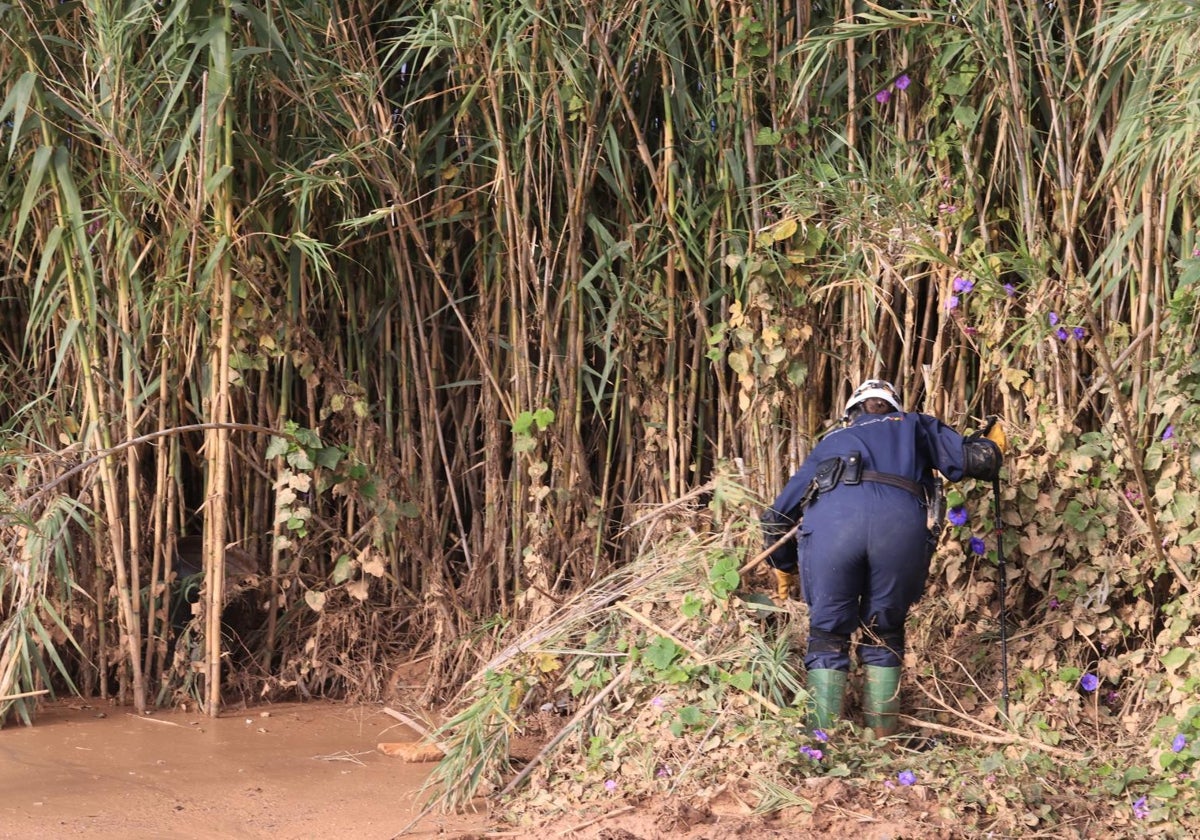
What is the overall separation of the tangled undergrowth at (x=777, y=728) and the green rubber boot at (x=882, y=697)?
0.10 meters

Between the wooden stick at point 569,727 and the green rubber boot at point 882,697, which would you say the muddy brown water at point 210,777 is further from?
the green rubber boot at point 882,697

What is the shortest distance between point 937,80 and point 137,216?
298 cm

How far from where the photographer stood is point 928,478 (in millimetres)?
4605

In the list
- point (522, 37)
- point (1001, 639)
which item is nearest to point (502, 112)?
point (522, 37)

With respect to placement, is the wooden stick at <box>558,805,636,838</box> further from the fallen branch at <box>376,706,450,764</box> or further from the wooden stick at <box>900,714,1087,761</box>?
the wooden stick at <box>900,714,1087,761</box>

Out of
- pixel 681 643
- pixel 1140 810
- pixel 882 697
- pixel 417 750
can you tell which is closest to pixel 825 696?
pixel 882 697

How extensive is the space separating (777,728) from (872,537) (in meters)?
0.70

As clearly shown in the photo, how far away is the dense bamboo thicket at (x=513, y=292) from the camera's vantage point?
4695 millimetres

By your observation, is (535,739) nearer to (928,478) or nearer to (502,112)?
(928,478)

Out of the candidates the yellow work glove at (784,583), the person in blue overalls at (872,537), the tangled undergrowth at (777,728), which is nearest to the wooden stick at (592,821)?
the tangled undergrowth at (777,728)

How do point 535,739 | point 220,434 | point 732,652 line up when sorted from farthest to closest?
point 220,434, point 535,739, point 732,652

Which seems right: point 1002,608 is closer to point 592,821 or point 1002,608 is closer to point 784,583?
point 784,583

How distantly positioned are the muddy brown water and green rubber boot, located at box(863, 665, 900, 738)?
4.38 ft

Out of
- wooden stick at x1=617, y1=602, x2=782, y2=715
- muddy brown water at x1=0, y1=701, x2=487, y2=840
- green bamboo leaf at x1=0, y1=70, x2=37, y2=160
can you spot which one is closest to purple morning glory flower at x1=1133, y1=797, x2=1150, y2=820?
wooden stick at x1=617, y1=602, x2=782, y2=715
